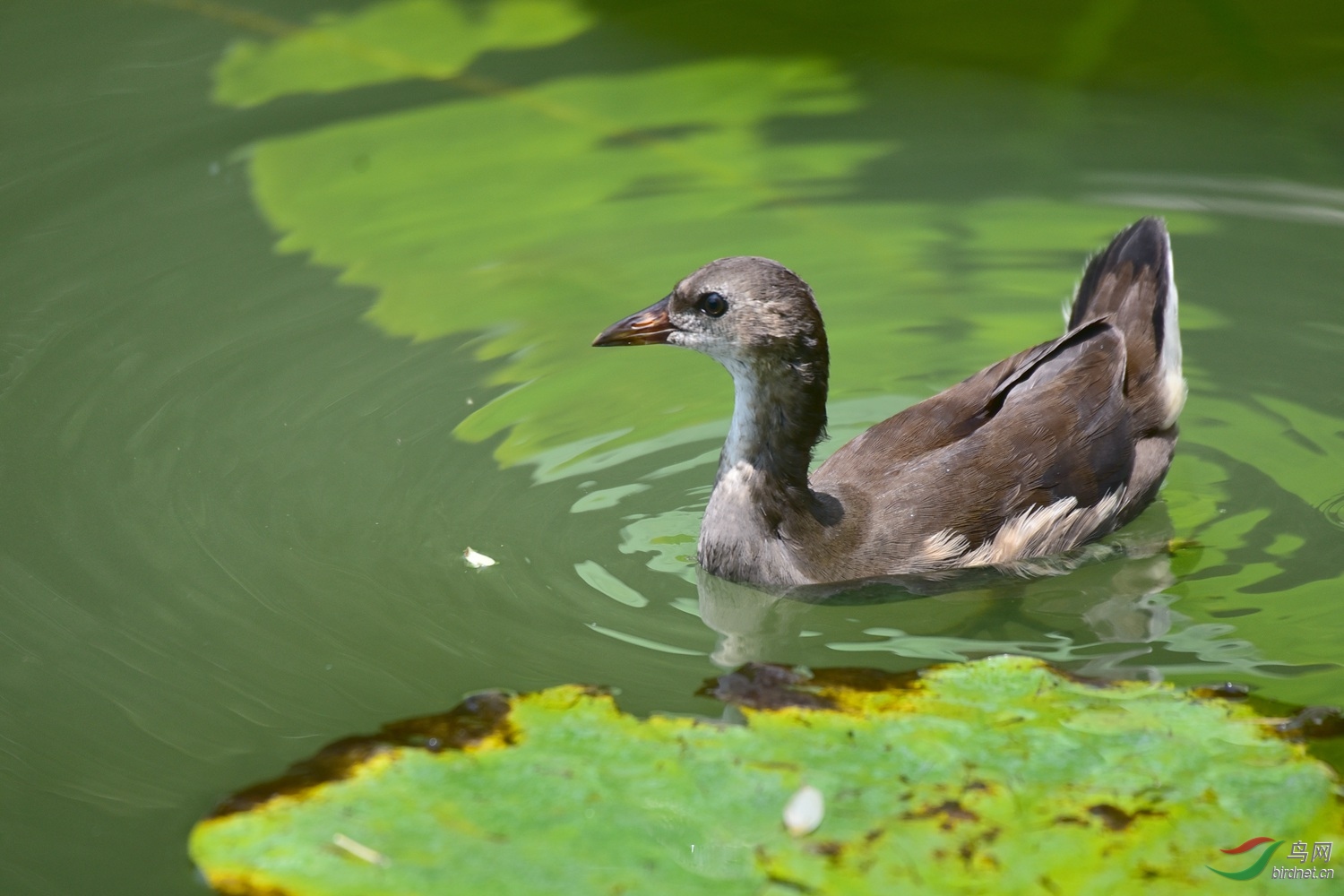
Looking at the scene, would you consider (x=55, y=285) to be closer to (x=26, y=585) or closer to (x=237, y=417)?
Answer: (x=237, y=417)

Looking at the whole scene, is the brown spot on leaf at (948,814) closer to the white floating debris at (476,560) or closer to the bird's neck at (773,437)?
the bird's neck at (773,437)

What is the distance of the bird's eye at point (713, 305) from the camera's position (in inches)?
189

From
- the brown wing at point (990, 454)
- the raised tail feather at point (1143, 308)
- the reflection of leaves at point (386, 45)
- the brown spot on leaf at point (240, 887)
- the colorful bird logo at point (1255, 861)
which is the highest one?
the reflection of leaves at point (386, 45)

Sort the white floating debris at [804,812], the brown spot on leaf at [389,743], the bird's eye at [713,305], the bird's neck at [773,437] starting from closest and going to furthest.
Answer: the white floating debris at [804,812]
the brown spot on leaf at [389,743]
the bird's eye at [713,305]
the bird's neck at [773,437]

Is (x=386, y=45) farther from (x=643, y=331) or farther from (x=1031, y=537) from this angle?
(x=1031, y=537)

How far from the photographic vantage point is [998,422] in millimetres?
5137

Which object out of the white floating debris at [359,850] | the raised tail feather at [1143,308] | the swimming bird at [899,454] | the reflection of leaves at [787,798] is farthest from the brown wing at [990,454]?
the white floating debris at [359,850]

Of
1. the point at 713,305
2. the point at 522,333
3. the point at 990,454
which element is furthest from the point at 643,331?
the point at 522,333

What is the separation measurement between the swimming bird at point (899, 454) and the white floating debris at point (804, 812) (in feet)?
4.78

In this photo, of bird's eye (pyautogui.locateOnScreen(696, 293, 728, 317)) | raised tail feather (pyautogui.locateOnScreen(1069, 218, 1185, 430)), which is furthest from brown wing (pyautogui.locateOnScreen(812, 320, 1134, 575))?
bird's eye (pyautogui.locateOnScreen(696, 293, 728, 317))

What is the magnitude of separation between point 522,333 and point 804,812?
331 cm

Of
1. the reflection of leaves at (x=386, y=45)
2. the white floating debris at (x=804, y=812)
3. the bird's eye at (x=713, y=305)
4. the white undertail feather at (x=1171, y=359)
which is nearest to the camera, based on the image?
the white floating debris at (x=804, y=812)

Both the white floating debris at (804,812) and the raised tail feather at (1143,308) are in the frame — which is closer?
the white floating debris at (804,812)

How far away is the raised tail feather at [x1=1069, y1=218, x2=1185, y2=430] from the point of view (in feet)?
18.1
